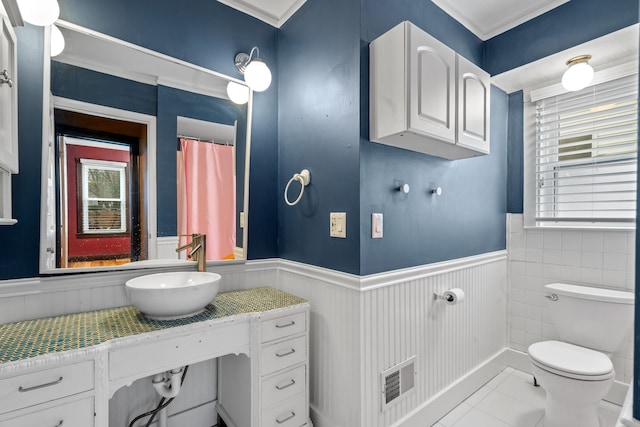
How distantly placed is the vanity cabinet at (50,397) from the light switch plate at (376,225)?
47.8 inches

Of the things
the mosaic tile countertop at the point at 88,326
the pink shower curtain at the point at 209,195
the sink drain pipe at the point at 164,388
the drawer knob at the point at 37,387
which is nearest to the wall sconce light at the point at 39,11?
the pink shower curtain at the point at 209,195

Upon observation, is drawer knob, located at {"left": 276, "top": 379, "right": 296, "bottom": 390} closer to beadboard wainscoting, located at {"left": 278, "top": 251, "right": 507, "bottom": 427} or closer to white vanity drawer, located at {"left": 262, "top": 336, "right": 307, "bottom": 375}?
white vanity drawer, located at {"left": 262, "top": 336, "right": 307, "bottom": 375}

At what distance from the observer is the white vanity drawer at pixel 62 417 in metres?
0.94

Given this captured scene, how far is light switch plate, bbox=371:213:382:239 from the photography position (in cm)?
146

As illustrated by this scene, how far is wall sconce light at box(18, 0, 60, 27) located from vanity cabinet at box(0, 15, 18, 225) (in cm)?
10

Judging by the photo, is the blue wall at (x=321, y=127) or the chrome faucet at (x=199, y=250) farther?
the chrome faucet at (x=199, y=250)

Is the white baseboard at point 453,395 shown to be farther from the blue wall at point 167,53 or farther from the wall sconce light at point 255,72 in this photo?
the wall sconce light at point 255,72

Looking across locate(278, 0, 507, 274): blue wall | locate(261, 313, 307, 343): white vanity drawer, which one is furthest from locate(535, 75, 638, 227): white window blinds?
locate(261, 313, 307, 343): white vanity drawer

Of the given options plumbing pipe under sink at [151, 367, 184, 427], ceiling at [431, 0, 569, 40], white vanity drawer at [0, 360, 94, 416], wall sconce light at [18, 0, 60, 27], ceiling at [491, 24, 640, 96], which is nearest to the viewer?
white vanity drawer at [0, 360, 94, 416]

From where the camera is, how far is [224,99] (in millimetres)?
1773

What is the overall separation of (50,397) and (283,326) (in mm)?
859

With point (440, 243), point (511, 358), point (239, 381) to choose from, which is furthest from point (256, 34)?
point (511, 358)

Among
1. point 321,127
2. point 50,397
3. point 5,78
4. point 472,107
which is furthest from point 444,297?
point 5,78

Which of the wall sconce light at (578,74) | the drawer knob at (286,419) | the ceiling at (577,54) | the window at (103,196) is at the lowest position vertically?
the drawer knob at (286,419)
